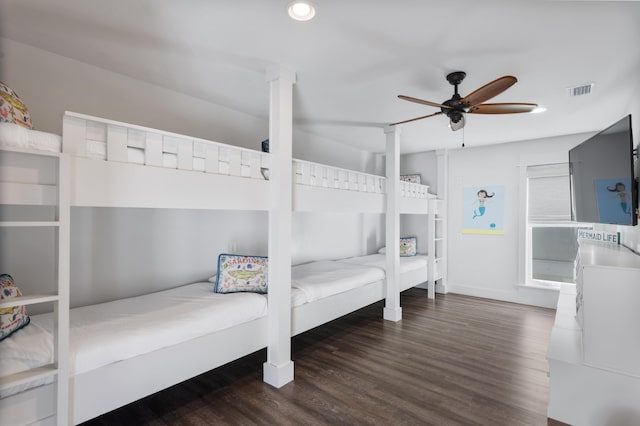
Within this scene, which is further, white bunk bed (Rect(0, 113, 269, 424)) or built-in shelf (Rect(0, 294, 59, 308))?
white bunk bed (Rect(0, 113, 269, 424))

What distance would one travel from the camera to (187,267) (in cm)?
310

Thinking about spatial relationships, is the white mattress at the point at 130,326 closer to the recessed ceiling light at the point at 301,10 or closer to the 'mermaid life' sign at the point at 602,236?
the recessed ceiling light at the point at 301,10

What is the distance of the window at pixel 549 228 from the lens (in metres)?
4.51

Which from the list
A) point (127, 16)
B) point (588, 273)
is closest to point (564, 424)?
point (588, 273)

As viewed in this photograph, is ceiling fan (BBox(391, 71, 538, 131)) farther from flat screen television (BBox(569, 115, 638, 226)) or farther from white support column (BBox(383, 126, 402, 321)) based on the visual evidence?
white support column (BBox(383, 126, 402, 321))

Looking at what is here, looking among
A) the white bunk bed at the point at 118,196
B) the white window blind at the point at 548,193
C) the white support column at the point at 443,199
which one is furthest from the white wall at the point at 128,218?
the white window blind at the point at 548,193

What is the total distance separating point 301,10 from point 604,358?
2.67 meters

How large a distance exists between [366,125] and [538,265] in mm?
3425

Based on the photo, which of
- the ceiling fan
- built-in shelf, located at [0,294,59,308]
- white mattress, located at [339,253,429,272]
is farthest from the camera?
white mattress, located at [339,253,429,272]

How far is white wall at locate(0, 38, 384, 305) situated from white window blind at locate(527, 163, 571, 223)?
3973mm

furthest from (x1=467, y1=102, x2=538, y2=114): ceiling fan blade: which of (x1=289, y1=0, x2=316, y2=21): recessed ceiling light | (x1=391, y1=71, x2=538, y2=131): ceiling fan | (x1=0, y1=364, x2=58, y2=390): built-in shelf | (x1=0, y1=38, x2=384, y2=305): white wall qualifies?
(x1=0, y1=364, x2=58, y2=390): built-in shelf

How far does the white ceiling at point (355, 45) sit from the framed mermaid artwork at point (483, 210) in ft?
6.57

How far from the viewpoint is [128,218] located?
2688 mm

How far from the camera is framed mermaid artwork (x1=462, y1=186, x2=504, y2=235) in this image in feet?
16.4
